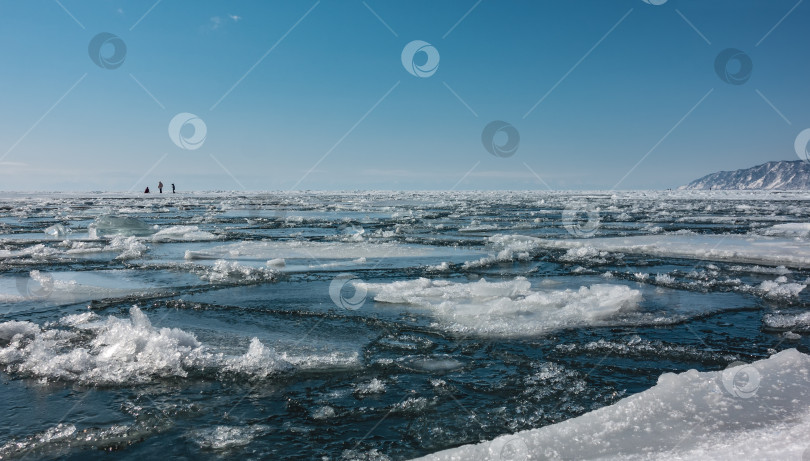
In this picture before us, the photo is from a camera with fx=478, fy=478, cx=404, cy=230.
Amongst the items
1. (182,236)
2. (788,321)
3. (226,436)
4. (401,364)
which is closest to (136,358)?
(226,436)

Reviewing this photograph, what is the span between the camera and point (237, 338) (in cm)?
468

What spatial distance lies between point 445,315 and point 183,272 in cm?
521

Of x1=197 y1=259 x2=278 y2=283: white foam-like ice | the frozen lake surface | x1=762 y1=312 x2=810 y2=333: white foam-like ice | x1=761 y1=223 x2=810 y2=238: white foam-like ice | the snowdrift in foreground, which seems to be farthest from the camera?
x1=761 y1=223 x2=810 y2=238: white foam-like ice

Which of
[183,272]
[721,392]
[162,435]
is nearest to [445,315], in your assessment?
[721,392]

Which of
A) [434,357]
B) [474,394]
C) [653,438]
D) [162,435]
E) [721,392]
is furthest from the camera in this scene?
[434,357]

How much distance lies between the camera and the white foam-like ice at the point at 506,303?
16.9 feet

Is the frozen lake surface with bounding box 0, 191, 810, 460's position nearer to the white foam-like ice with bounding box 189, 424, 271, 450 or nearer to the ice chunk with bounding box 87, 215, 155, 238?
the white foam-like ice with bounding box 189, 424, 271, 450

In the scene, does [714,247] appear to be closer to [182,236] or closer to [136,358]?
[136,358]

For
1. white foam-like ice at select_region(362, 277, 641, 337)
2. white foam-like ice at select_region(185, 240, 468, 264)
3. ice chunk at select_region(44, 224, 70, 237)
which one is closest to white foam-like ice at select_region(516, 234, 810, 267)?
white foam-like ice at select_region(185, 240, 468, 264)

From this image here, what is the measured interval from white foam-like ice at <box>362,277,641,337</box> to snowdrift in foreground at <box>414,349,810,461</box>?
1.85 metres

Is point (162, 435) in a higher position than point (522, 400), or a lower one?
lower

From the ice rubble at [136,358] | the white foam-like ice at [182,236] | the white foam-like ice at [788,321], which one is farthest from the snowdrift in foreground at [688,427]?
the white foam-like ice at [182,236]

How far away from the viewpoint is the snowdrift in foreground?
247cm

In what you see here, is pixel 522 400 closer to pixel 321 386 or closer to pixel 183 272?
pixel 321 386
